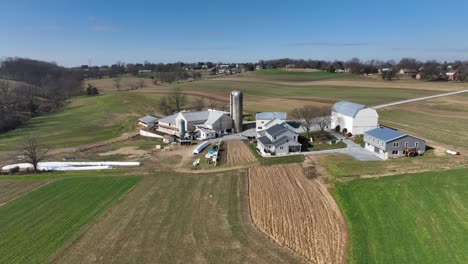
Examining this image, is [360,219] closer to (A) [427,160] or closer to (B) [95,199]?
(A) [427,160]

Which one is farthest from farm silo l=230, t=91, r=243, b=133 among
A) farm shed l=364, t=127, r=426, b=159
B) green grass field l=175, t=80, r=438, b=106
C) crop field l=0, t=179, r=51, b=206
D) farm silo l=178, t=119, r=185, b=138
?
crop field l=0, t=179, r=51, b=206

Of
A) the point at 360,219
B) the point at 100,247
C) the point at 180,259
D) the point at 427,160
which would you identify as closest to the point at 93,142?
the point at 100,247

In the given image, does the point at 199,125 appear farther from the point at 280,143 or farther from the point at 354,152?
the point at 354,152

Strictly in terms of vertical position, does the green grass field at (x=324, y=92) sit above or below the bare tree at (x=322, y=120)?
above

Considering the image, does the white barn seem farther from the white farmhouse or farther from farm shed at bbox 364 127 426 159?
the white farmhouse

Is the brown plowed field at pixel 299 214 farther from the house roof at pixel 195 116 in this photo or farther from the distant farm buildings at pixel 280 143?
the house roof at pixel 195 116

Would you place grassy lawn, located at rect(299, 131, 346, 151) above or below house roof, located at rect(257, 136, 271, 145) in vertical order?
below

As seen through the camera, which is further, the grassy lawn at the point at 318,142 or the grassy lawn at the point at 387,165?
the grassy lawn at the point at 318,142

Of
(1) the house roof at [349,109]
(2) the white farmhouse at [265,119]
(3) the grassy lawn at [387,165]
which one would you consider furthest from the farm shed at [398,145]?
(2) the white farmhouse at [265,119]
